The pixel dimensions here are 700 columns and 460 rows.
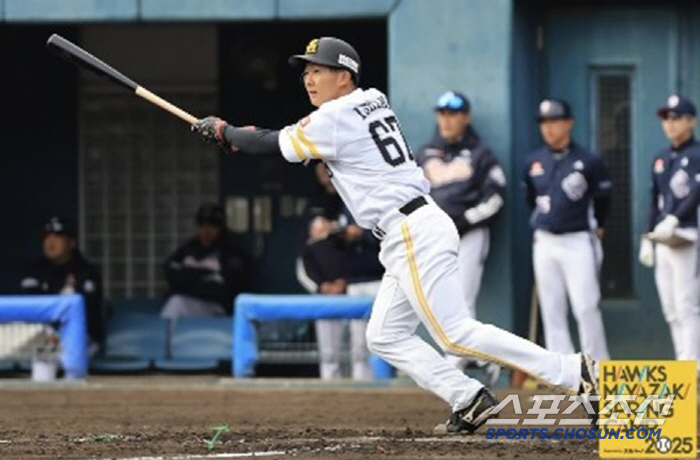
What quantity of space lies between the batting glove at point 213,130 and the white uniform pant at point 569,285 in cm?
509

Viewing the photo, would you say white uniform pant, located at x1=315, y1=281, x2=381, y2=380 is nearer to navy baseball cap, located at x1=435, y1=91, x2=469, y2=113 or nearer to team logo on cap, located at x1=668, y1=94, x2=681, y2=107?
navy baseball cap, located at x1=435, y1=91, x2=469, y2=113

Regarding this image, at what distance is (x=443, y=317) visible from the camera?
395 inches

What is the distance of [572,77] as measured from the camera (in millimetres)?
15812

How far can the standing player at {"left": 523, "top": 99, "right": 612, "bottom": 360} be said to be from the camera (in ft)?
48.7

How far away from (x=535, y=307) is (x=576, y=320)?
0.31 m

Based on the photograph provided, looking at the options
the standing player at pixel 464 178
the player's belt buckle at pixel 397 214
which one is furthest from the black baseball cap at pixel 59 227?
the player's belt buckle at pixel 397 214

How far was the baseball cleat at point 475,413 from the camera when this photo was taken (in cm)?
1016

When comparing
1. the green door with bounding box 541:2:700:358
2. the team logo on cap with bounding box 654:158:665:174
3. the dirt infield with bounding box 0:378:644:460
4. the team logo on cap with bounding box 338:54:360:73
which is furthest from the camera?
the green door with bounding box 541:2:700:358

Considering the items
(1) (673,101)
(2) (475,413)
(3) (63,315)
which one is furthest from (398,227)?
(3) (63,315)

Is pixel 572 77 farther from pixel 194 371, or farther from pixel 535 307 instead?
pixel 194 371

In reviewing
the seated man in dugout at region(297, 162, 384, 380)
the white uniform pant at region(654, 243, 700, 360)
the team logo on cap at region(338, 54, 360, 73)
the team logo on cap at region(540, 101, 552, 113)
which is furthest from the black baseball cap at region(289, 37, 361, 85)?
the white uniform pant at region(654, 243, 700, 360)

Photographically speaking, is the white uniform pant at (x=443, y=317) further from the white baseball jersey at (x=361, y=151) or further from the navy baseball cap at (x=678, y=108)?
the navy baseball cap at (x=678, y=108)

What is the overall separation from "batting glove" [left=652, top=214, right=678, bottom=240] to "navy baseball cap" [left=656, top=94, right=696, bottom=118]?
2.37 ft

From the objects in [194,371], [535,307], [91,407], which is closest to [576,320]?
[535,307]
